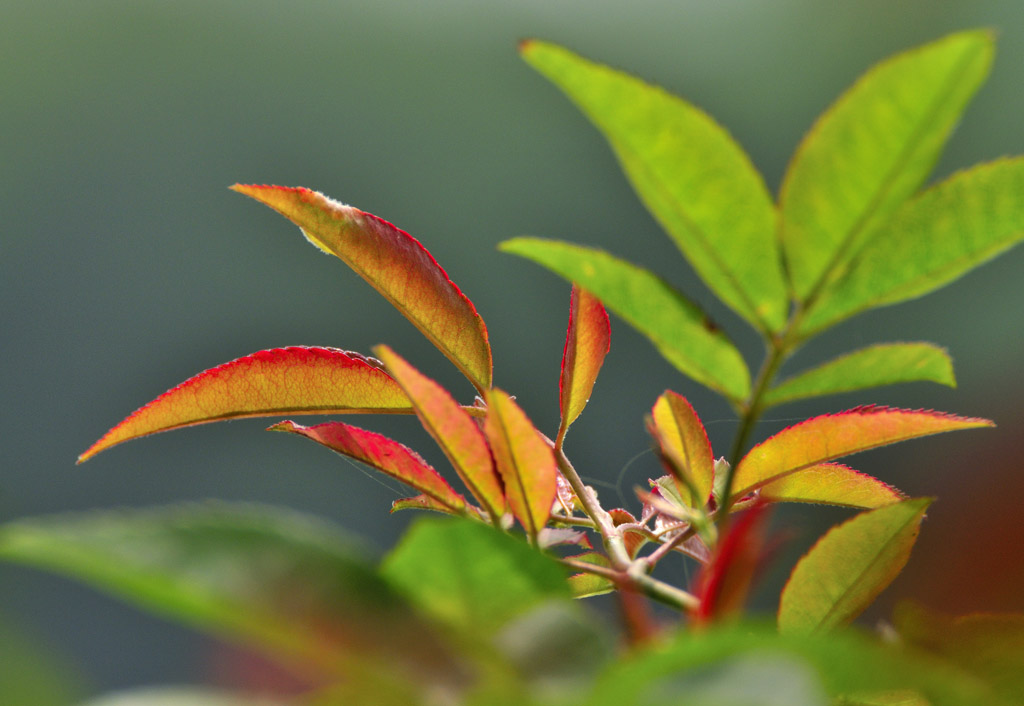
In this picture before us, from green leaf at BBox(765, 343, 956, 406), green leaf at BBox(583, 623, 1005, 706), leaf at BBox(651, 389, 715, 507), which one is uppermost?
green leaf at BBox(765, 343, 956, 406)

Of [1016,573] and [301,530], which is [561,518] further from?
[1016,573]

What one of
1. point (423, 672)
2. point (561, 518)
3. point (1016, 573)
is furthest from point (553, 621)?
point (1016, 573)

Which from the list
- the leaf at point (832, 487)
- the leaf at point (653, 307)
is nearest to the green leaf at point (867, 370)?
the leaf at point (653, 307)

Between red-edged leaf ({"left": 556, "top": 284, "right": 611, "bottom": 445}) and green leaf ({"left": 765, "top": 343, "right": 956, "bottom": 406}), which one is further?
red-edged leaf ({"left": 556, "top": 284, "right": 611, "bottom": 445})

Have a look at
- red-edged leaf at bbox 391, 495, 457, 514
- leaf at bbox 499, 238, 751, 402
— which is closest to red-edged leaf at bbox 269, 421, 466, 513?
red-edged leaf at bbox 391, 495, 457, 514

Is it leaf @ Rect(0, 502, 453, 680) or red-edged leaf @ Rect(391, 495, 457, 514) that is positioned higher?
leaf @ Rect(0, 502, 453, 680)

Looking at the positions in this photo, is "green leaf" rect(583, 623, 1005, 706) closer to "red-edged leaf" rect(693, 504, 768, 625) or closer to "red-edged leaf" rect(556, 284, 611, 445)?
"red-edged leaf" rect(693, 504, 768, 625)
